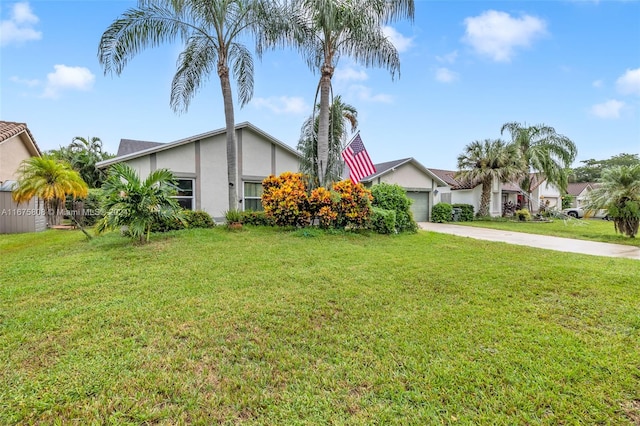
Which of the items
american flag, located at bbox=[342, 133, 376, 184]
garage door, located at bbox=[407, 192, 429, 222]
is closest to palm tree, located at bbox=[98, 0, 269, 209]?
american flag, located at bbox=[342, 133, 376, 184]

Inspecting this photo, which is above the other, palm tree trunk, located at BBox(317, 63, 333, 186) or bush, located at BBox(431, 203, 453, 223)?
palm tree trunk, located at BBox(317, 63, 333, 186)

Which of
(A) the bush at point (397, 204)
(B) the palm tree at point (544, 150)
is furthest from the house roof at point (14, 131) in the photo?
(B) the palm tree at point (544, 150)

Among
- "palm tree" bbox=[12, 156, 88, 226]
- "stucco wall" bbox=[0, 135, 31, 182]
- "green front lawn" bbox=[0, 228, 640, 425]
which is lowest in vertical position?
"green front lawn" bbox=[0, 228, 640, 425]

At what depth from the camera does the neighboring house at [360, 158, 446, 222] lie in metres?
18.7

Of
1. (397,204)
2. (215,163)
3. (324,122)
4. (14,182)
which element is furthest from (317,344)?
(14,182)

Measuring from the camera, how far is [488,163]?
20141 mm

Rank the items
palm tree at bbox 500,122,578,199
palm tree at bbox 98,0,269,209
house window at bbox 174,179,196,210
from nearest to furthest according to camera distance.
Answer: palm tree at bbox 98,0,269,209
house window at bbox 174,179,196,210
palm tree at bbox 500,122,578,199

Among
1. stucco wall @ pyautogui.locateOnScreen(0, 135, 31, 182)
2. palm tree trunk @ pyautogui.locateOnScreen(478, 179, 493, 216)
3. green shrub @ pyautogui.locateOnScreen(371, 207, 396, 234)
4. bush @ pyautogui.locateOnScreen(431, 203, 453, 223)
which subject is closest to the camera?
green shrub @ pyautogui.locateOnScreen(371, 207, 396, 234)

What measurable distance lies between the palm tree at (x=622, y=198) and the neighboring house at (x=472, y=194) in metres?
10.3

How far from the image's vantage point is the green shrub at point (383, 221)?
1042cm

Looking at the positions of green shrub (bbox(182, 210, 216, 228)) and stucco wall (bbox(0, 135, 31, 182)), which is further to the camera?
stucco wall (bbox(0, 135, 31, 182))

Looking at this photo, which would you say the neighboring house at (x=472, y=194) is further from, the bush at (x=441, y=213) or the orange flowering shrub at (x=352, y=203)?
the orange flowering shrub at (x=352, y=203)

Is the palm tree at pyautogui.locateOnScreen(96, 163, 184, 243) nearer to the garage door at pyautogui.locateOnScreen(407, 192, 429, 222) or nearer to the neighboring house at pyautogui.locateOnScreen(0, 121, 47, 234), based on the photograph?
the neighboring house at pyautogui.locateOnScreen(0, 121, 47, 234)

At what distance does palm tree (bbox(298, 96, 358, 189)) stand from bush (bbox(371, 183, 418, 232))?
5.78ft
